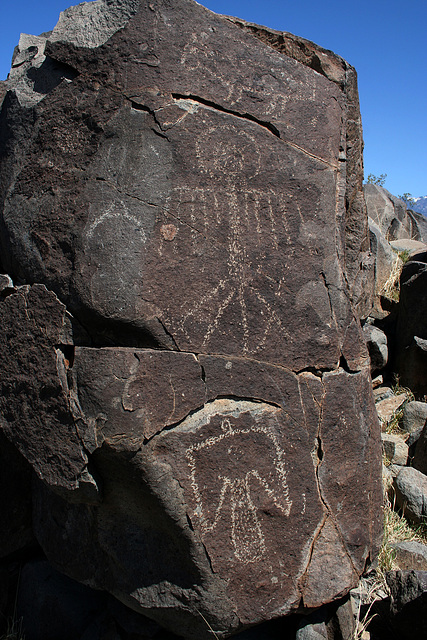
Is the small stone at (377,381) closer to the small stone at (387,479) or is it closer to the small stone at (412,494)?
the small stone at (387,479)

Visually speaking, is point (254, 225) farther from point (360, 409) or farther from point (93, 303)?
point (360, 409)

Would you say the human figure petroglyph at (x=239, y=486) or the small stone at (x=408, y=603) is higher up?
the human figure petroglyph at (x=239, y=486)

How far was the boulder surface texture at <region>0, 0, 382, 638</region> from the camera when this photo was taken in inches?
66.0

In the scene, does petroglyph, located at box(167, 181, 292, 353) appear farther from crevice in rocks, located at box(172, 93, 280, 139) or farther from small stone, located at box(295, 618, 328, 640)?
small stone, located at box(295, 618, 328, 640)

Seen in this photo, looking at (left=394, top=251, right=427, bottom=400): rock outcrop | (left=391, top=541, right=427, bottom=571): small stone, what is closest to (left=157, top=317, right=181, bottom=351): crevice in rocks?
(left=391, top=541, right=427, bottom=571): small stone

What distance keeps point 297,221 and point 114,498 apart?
43.4 inches

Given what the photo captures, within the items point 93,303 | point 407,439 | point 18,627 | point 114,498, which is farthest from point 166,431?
point 407,439

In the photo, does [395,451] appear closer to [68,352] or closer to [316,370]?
[316,370]

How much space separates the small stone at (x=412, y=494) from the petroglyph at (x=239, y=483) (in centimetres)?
128

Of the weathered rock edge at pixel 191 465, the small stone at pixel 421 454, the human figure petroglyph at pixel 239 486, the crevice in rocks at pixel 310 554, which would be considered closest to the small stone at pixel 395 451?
the small stone at pixel 421 454

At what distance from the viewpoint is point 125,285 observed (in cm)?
167

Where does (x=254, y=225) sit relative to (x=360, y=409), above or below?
above

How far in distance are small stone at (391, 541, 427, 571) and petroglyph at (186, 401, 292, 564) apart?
0.92 metres

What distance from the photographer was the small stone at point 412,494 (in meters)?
2.74
